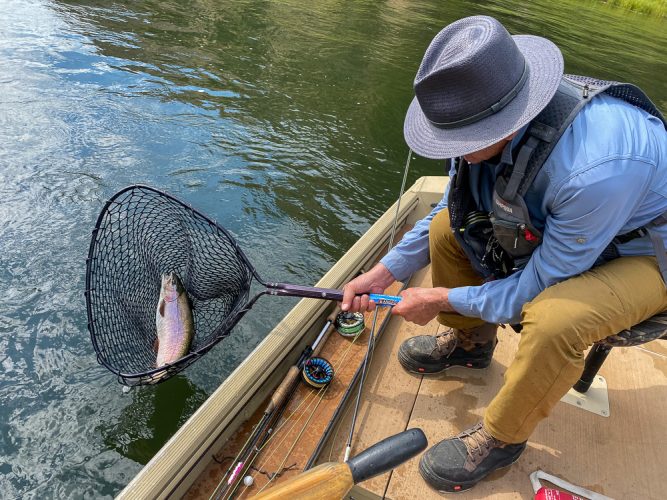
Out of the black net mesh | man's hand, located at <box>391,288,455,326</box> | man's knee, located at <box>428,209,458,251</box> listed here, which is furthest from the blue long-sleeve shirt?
the black net mesh

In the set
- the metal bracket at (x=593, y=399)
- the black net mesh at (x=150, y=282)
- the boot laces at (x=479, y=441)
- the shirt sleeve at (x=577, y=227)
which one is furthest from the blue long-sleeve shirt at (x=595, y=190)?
the black net mesh at (x=150, y=282)

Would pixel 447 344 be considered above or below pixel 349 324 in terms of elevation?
above

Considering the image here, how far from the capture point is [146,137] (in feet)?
21.2

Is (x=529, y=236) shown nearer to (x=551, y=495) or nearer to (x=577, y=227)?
(x=577, y=227)

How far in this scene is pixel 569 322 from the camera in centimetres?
198

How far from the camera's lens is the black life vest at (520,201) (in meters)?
1.99

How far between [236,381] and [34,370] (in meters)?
1.72

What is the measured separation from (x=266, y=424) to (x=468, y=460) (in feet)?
3.37

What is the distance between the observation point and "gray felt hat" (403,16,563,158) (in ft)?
5.93

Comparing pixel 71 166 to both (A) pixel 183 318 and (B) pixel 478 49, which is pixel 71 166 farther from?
(B) pixel 478 49

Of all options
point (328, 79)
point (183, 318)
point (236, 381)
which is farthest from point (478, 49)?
point (328, 79)

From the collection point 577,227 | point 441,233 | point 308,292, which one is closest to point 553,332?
point 577,227

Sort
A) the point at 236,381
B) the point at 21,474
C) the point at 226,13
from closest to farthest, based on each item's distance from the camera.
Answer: the point at 236,381 < the point at 21,474 < the point at 226,13

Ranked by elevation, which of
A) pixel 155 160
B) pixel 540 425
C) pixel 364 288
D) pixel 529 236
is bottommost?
pixel 155 160
